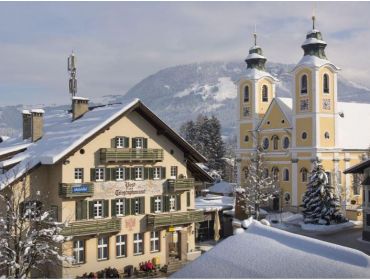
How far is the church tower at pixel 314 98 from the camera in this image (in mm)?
60406

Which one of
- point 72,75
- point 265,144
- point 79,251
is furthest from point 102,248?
point 265,144

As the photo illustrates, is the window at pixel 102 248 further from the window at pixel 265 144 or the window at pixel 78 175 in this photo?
the window at pixel 265 144

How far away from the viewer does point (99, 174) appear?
103ft

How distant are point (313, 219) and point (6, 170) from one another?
31.6 metres

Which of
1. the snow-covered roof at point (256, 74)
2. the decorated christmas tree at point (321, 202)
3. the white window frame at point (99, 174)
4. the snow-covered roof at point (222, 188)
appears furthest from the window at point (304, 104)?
the white window frame at point (99, 174)

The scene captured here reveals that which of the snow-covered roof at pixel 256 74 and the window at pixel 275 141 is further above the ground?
the snow-covered roof at pixel 256 74

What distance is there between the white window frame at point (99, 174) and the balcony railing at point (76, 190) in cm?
125

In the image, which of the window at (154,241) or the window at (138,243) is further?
the window at (154,241)

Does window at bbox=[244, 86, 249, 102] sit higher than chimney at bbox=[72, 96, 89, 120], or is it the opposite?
window at bbox=[244, 86, 249, 102]

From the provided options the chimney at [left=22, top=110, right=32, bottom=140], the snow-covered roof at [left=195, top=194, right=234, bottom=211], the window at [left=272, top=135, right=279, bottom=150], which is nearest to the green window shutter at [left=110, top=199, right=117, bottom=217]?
the chimney at [left=22, top=110, right=32, bottom=140]

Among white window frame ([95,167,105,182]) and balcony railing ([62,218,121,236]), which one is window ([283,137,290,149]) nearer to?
white window frame ([95,167,105,182])

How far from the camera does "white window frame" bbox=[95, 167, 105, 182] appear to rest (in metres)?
31.3

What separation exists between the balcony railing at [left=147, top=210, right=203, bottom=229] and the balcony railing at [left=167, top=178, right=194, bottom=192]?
166cm

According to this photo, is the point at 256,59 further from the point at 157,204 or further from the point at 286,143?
the point at 157,204
